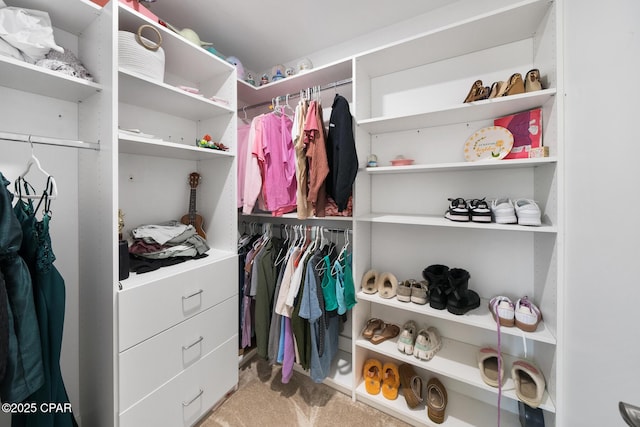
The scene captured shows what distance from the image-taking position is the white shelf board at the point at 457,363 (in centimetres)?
119

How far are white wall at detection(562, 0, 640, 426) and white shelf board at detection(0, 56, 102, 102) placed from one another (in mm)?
1771

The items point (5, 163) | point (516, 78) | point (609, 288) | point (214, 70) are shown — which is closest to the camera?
point (609, 288)

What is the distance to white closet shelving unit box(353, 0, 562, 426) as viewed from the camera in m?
1.12

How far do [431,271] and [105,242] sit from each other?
5.53 ft

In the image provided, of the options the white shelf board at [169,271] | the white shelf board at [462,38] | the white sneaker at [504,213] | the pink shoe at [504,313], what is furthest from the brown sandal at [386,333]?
the white shelf board at [462,38]

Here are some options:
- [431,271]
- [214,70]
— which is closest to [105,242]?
[214,70]

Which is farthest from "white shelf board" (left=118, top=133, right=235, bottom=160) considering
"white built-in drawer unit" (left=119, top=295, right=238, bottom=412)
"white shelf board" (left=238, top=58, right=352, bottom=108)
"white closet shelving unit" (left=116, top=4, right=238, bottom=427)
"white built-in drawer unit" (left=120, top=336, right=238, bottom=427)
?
"white built-in drawer unit" (left=120, top=336, right=238, bottom=427)

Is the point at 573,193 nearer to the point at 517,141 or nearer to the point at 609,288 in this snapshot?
the point at 609,288

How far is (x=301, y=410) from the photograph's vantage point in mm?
1455

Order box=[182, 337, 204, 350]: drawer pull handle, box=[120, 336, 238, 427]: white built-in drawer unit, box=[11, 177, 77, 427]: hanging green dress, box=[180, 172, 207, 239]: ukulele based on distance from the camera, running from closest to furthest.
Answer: box=[11, 177, 77, 427]: hanging green dress < box=[120, 336, 238, 427]: white built-in drawer unit < box=[182, 337, 204, 350]: drawer pull handle < box=[180, 172, 207, 239]: ukulele

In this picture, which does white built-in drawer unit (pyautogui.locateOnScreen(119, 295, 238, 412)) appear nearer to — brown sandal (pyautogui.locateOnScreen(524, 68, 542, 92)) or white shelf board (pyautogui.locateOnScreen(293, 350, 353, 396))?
white shelf board (pyautogui.locateOnScreen(293, 350, 353, 396))

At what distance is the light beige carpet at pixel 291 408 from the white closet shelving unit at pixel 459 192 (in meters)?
0.11

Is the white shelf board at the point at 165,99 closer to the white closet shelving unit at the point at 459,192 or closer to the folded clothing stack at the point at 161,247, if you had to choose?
the folded clothing stack at the point at 161,247

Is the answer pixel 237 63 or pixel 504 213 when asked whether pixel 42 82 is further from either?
pixel 504 213
